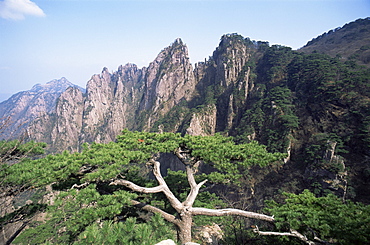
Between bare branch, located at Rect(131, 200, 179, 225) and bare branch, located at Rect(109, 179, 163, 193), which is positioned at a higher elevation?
bare branch, located at Rect(109, 179, 163, 193)

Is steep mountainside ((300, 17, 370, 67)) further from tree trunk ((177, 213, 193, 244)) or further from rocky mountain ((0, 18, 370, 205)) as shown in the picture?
tree trunk ((177, 213, 193, 244))

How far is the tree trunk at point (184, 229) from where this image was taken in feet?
17.7

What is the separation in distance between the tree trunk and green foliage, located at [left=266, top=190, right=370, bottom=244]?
2471mm

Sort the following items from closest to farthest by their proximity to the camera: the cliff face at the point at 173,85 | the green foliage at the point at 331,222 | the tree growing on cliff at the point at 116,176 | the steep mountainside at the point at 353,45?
the green foliage at the point at 331,222 < the tree growing on cliff at the point at 116,176 < the steep mountainside at the point at 353,45 < the cliff face at the point at 173,85

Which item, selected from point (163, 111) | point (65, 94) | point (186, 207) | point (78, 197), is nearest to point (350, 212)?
point (186, 207)

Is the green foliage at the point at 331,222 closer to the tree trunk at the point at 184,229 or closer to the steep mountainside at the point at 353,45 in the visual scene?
the tree trunk at the point at 184,229

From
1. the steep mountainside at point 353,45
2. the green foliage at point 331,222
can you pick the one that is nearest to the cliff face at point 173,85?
the steep mountainside at point 353,45

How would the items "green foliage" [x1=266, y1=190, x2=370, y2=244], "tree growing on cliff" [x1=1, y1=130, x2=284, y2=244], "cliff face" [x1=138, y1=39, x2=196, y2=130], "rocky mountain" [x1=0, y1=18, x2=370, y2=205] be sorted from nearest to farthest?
1. "green foliage" [x1=266, y1=190, x2=370, y2=244]
2. "tree growing on cliff" [x1=1, y1=130, x2=284, y2=244]
3. "rocky mountain" [x1=0, y1=18, x2=370, y2=205]
4. "cliff face" [x1=138, y1=39, x2=196, y2=130]

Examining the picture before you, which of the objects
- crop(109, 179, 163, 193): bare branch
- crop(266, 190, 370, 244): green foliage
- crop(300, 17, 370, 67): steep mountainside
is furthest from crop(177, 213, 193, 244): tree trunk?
crop(300, 17, 370, 67): steep mountainside

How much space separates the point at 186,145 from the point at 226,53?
64622 mm

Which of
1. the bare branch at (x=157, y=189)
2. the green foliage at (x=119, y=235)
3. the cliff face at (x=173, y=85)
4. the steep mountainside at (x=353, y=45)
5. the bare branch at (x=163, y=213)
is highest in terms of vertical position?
the steep mountainside at (x=353, y=45)

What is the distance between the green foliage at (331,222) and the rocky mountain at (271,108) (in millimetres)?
6238

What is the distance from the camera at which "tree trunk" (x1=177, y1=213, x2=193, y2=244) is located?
5.39m

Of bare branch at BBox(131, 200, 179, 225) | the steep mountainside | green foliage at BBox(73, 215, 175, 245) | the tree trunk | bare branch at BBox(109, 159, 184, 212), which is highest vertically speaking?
the steep mountainside
